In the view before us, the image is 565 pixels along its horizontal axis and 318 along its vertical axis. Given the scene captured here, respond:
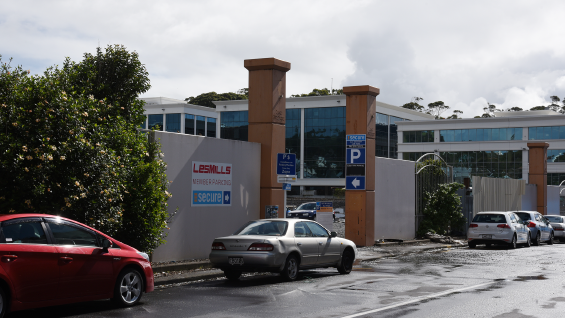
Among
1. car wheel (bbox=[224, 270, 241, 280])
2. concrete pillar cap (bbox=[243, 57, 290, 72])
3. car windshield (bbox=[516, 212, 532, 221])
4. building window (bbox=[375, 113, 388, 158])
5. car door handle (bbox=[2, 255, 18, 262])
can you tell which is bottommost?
car wheel (bbox=[224, 270, 241, 280])

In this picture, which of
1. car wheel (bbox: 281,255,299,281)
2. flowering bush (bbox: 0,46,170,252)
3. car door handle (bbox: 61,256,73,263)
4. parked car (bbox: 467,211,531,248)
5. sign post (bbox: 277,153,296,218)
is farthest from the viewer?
parked car (bbox: 467,211,531,248)

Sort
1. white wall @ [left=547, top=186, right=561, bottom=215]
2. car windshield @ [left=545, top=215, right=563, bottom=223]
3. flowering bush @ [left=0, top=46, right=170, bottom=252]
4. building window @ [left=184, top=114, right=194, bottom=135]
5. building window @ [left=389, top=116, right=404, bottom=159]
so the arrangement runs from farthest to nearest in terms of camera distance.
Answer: building window @ [left=389, top=116, right=404, bottom=159] < building window @ [left=184, top=114, right=194, bottom=135] < white wall @ [left=547, top=186, right=561, bottom=215] < car windshield @ [left=545, top=215, right=563, bottom=223] < flowering bush @ [left=0, top=46, right=170, bottom=252]

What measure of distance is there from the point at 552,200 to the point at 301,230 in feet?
132

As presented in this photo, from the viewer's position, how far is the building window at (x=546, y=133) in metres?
72.4

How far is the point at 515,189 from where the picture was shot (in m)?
38.3

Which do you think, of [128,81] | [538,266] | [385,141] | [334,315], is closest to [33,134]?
[128,81]

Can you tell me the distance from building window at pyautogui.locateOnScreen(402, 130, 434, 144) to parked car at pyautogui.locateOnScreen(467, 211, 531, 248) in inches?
2230

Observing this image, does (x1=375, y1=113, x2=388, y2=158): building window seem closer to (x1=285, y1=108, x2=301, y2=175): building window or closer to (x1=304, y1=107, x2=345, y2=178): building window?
(x1=304, y1=107, x2=345, y2=178): building window

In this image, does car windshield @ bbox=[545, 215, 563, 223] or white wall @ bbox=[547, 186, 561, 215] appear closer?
car windshield @ bbox=[545, 215, 563, 223]

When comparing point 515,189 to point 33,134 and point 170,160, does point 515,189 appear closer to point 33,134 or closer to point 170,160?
point 170,160

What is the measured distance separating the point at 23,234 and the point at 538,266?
44.0 ft

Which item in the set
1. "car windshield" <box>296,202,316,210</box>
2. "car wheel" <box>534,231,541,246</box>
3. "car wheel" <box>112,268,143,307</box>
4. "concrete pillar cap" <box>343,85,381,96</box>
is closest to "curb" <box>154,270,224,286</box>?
"car wheel" <box>112,268,143,307</box>

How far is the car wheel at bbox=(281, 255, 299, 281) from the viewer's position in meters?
12.4

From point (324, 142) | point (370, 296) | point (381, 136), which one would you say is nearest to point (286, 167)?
point (370, 296)
